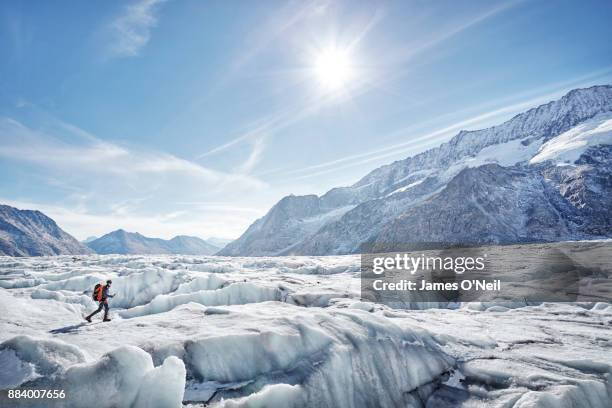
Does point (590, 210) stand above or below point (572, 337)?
above

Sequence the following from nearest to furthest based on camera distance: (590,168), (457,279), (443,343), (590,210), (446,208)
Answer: (443,343) < (457,279) < (590,210) < (590,168) < (446,208)

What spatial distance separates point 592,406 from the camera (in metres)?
9.96

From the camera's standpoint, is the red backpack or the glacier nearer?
the glacier

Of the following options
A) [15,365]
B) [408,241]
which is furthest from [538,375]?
[408,241]

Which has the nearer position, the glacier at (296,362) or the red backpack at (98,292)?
the glacier at (296,362)

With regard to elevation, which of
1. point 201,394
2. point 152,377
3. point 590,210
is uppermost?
point 590,210

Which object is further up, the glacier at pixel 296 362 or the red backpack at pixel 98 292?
the red backpack at pixel 98 292

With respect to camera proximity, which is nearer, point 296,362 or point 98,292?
point 296,362

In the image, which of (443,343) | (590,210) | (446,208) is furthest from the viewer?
(446,208)

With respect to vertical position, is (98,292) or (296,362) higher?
(98,292)

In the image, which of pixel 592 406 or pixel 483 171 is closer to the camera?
pixel 592 406

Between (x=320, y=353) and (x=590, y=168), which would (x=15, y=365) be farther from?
(x=590, y=168)

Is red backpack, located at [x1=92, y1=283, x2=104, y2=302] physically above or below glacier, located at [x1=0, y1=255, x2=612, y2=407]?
above

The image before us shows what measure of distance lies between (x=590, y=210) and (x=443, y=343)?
16424 cm
